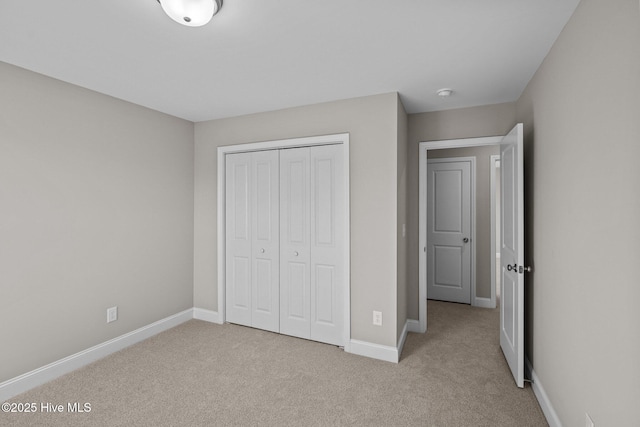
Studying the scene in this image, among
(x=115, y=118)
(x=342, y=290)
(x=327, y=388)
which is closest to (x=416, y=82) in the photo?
(x=342, y=290)

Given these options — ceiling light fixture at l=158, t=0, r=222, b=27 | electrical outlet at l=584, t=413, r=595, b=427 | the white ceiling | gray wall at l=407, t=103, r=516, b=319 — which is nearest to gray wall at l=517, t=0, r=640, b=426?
electrical outlet at l=584, t=413, r=595, b=427

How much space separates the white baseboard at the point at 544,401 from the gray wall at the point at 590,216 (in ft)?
0.18

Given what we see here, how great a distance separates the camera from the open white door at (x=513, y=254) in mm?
2357

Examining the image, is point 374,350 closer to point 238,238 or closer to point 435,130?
point 238,238

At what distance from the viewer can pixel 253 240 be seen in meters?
3.62

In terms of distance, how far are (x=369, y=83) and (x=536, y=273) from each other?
77.0 inches

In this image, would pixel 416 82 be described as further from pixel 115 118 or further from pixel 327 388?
pixel 115 118

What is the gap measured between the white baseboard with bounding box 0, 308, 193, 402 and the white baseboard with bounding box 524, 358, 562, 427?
11.4 ft

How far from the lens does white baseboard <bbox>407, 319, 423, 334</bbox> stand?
354 centimetres

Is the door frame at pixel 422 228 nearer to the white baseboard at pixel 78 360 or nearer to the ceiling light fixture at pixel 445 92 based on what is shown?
the ceiling light fixture at pixel 445 92

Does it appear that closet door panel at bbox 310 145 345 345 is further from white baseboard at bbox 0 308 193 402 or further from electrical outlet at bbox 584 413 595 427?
electrical outlet at bbox 584 413 595 427

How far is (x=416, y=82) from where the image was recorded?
2641 mm

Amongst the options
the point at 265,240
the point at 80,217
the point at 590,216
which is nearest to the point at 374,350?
the point at 265,240

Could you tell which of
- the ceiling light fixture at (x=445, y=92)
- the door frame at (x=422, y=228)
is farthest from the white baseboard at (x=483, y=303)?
the ceiling light fixture at (x=445, y=92)
